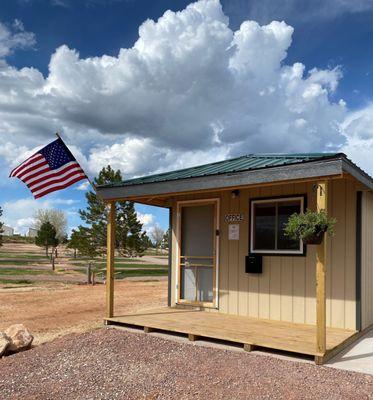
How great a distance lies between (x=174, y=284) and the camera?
8.80m

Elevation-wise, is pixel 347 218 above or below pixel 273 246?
above

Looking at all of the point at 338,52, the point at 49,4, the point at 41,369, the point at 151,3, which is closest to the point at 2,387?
the point at 41,369

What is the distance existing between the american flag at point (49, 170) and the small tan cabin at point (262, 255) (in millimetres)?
746

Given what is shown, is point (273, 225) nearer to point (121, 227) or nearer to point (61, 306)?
point (61, 306)

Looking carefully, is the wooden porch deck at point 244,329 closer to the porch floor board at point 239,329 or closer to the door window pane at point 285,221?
the porch floor board at point 239,329

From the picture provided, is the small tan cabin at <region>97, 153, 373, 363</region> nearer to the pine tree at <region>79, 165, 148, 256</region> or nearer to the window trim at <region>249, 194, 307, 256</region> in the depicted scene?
the window trim at <region>249, 194, 307, 256</region>

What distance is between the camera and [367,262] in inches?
277

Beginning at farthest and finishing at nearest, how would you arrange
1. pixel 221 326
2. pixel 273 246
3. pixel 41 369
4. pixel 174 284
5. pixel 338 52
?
1. pixel 338 52
2. pixel 174 284
3. pixel 273 246
4. pixel 221 326
5. pixel 41 369

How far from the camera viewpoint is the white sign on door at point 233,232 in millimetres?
7840

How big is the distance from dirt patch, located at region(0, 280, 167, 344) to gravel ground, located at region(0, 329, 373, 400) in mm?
1487

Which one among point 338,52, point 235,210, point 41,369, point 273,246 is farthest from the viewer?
point 338,52

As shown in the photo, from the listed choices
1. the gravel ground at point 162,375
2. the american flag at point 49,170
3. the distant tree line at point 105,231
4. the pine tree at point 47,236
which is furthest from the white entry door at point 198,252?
the pine tree at point 47,236

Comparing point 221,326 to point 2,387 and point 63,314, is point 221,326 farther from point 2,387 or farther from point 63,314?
point 63,314

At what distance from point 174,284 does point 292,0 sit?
6392 mm
